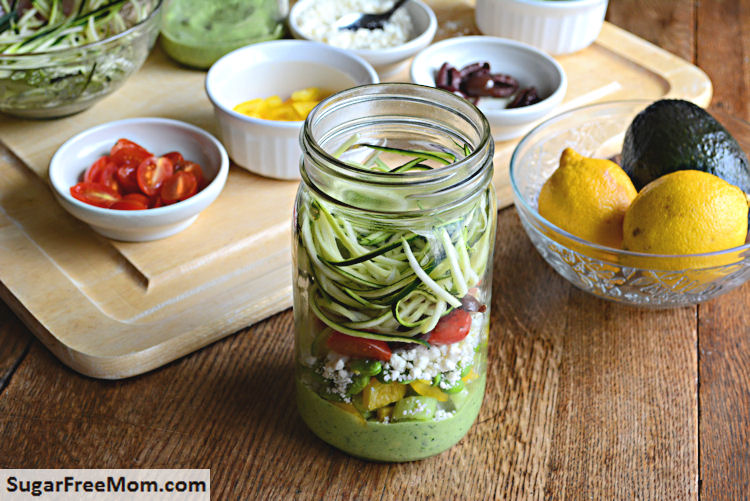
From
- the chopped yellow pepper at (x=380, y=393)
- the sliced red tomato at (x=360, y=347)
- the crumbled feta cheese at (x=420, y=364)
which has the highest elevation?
the sliced red tomato at (x=360, y=347)

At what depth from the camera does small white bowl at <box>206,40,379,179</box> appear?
43.3 inches

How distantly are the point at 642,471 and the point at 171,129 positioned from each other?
2.48 ft

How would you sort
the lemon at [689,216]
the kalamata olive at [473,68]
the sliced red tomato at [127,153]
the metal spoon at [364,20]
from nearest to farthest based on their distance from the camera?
the lemon at [689,216]
the sliced red tomato at [127,153]
the kalamata olive at [473,68]
the metal spoon at [364,20]

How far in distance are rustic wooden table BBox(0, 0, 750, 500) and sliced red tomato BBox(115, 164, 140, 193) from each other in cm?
21

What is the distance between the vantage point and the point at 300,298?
79 centimetres

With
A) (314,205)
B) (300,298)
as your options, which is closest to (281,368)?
(300,298)

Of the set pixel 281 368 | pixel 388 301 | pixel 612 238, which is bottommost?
pixel 281 368

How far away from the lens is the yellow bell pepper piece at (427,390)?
29.6 inches

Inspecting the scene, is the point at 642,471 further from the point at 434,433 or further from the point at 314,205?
the point at 314,205

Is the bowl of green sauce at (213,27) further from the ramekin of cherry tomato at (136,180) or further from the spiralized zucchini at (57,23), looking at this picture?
the ramekin of cherry tomato at (136,180)

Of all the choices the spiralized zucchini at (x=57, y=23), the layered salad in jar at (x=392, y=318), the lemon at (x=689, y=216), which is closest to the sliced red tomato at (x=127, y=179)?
the spiralized zucchini at (x=57, y=23)

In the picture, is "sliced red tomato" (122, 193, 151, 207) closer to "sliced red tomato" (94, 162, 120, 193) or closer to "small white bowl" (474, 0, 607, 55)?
"sliced red tomato" (94, 162, 120, 193)

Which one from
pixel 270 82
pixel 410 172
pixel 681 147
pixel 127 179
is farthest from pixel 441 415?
pixel 270 82

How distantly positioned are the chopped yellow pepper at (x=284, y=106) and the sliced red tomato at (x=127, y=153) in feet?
0.55
